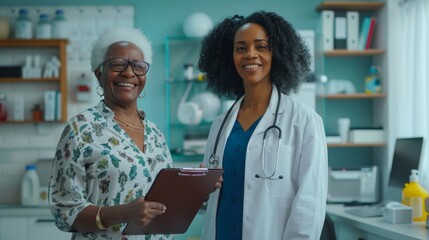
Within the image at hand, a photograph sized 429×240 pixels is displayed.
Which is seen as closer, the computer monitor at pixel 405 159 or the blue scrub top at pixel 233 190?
the blue scrub top at pixel 233 190

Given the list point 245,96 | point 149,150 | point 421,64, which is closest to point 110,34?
point 149,150

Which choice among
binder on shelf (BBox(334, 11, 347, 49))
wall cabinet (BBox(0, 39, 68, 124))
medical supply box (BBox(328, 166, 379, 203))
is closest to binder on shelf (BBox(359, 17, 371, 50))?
binder on shelf (BBox(334, 11, 347, 49))

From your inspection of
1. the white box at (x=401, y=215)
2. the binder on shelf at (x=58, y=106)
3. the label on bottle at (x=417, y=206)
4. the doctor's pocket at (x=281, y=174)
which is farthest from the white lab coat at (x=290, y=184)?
the binder on shelf at (x=58, y=106)

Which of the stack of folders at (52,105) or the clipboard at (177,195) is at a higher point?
the stack of folders at (52,105)

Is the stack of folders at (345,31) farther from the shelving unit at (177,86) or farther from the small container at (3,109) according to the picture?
the small container at (3,109)

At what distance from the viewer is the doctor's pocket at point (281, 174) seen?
79.8 inches

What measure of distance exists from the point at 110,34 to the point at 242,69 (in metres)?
0.49

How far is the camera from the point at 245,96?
2.29 metres

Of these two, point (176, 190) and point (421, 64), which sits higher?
point (421, 64)

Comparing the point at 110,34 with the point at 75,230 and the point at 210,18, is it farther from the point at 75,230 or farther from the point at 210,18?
the point at 210,18

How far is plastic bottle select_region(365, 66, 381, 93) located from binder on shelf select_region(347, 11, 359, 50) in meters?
0.22

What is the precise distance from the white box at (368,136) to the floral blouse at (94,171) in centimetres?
268

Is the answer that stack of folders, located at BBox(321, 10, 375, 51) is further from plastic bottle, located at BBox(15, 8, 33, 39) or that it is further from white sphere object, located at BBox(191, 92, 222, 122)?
plastic bottle, located at BBox(15, 8, 33, 39)

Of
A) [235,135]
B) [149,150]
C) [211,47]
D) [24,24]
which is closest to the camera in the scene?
[149,150]
